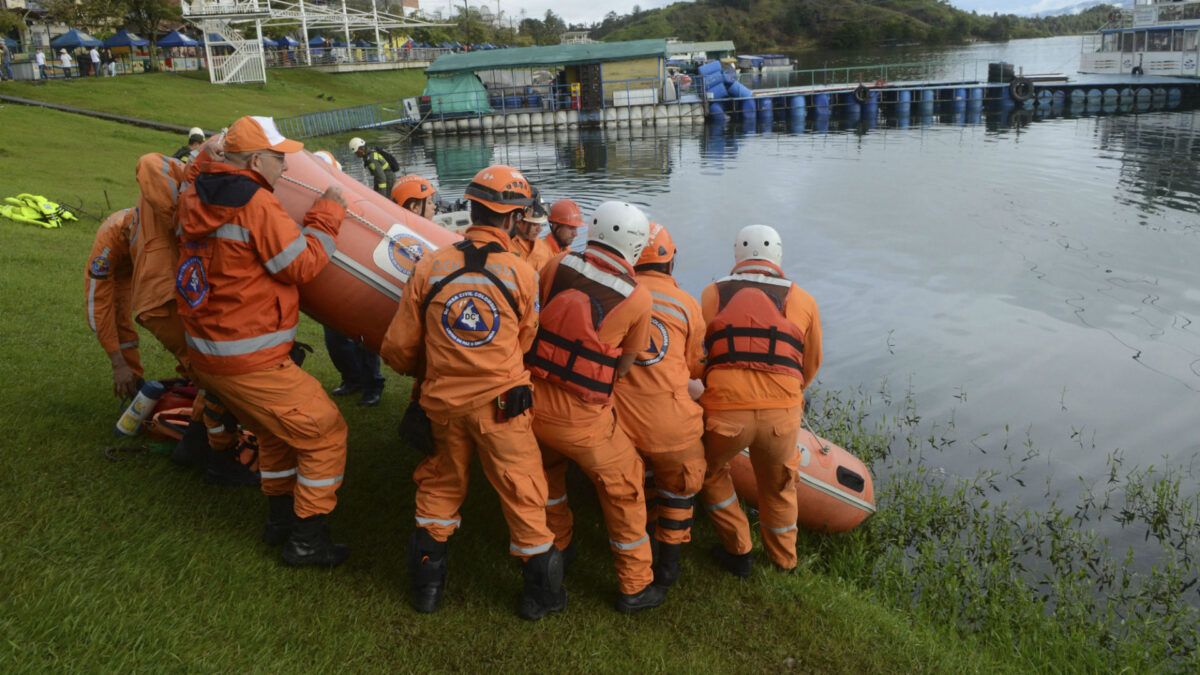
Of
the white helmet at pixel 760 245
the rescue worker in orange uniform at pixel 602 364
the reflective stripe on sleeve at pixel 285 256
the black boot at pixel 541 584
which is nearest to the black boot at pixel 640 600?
the rescue worker in orange uniform at pixel 602 364

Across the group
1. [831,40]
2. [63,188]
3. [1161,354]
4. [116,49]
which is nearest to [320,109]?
[116,49]

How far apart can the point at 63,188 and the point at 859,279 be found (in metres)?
17.3

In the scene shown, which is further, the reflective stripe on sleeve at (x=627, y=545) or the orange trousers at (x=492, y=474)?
the reflective stripe on sleeve at (x=627, y=545)

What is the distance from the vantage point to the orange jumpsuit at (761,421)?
4.76 meters

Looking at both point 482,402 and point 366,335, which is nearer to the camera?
point 482,402

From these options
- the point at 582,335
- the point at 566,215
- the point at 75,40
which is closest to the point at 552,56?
the point at 75,40

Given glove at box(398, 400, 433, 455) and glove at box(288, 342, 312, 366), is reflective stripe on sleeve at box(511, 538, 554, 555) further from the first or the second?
glove at box(288, 342, 312, 366)

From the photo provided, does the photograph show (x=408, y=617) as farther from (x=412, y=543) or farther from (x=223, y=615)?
(x=223, y=615)

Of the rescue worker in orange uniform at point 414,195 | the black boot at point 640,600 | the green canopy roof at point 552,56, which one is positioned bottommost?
the black boot at point 640,600

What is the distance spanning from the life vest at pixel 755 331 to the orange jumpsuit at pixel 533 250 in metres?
1.36

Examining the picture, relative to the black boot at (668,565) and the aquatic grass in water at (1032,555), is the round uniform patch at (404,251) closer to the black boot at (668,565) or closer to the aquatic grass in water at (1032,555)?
the black boot at (668,565)

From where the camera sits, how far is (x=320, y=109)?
148 feet

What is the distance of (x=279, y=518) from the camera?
4.57 metres

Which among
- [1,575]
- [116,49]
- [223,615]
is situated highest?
[116,49]
